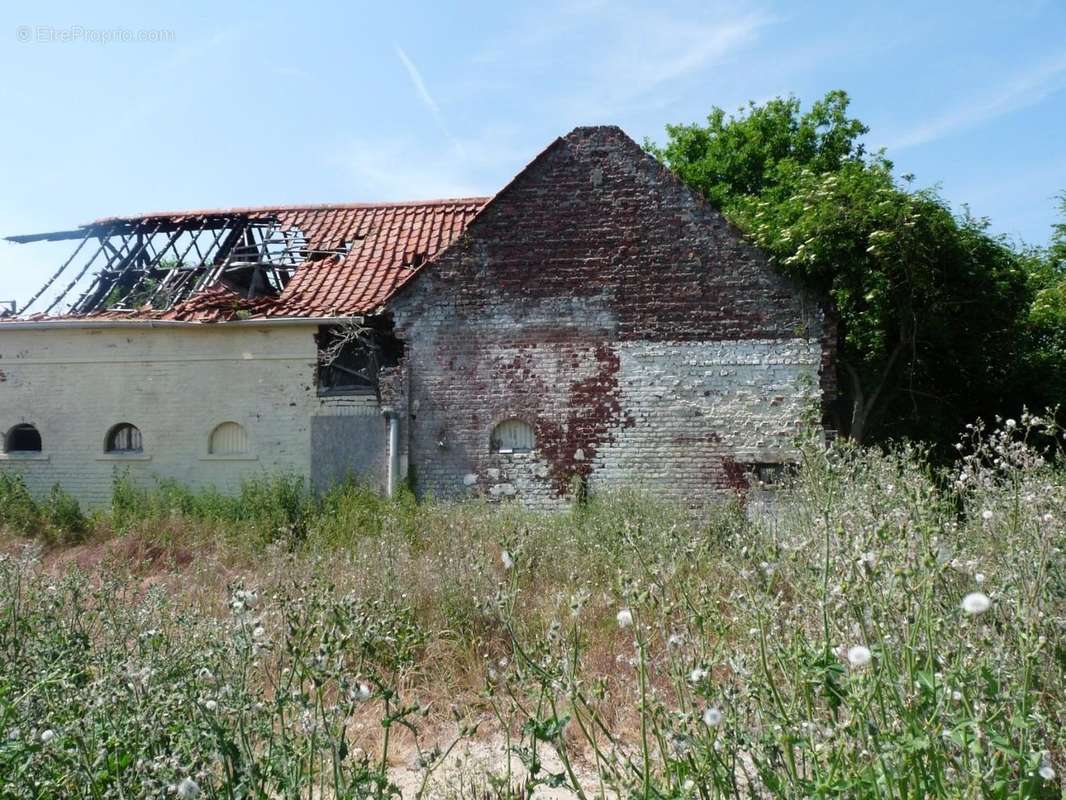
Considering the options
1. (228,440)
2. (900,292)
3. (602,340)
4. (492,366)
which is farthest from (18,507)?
(900,292)

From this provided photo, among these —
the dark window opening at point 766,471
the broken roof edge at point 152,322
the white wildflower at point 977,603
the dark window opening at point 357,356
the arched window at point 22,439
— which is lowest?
the dark window opening at point 766,471

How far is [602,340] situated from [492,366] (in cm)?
176

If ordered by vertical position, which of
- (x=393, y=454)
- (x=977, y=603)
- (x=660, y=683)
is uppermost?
(x=977, y=603)

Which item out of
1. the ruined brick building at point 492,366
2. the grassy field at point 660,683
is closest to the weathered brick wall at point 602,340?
the ruined brick building at point 492,366

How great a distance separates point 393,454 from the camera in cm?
1351

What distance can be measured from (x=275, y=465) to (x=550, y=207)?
6082mm

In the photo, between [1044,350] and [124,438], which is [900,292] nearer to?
[1044,350]

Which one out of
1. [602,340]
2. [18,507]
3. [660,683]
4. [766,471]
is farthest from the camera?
[18,507]

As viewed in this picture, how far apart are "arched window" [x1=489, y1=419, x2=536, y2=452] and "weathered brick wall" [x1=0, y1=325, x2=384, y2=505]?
190 cm

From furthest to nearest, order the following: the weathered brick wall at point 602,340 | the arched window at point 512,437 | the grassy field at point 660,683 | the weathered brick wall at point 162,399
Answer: the weathered brick wall at point 162,399 < the arched window at point 512,437 < the weathered brick wall at point 602,340 < the grassy field at point 660,683

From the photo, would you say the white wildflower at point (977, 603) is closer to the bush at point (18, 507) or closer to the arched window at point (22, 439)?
the bush at point (18, 507)

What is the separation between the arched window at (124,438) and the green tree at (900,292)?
10736 mm

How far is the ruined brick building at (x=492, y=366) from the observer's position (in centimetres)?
1300

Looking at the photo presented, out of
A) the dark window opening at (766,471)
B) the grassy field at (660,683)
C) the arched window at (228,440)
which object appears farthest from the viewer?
the arched window at (228,440)
